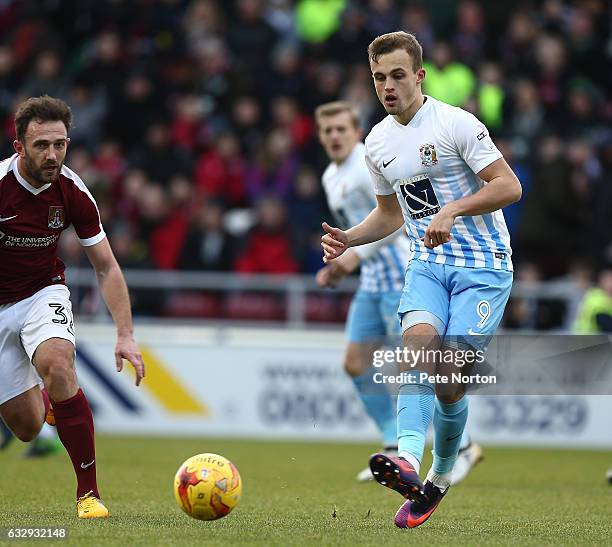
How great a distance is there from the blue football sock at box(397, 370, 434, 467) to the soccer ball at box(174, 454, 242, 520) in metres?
0.96

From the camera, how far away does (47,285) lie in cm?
742

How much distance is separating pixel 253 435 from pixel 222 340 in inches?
47.5

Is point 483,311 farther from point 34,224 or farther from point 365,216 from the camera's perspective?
point 365,216

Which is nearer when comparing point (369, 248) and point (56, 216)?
point (56, 216)

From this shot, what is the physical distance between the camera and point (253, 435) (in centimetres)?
1476

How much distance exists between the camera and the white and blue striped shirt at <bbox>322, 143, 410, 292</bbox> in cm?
1039

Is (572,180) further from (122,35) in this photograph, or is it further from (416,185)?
(416,185)

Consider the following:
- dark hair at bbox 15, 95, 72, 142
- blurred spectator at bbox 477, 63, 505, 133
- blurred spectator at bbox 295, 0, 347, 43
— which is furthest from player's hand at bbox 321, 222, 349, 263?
blurred spectator at bbox 295, 0, 347, 43

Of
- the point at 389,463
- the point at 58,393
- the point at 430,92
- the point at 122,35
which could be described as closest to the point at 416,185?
the point at 389,463

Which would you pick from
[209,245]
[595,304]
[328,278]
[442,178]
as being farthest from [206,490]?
[209,245]

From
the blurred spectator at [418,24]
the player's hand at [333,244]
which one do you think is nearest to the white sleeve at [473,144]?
the player's hand at [333,244]

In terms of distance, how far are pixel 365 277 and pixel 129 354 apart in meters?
3.88

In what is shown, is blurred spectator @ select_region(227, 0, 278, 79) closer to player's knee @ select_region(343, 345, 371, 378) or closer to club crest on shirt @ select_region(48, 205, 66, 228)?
player's knee @ select_region(343, 345, 371, 378)

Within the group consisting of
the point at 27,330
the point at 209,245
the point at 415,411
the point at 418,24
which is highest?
the point at 418,24
